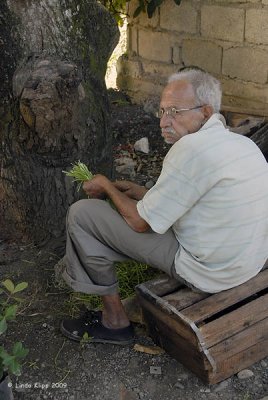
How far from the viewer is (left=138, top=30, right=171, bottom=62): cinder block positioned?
6.33m

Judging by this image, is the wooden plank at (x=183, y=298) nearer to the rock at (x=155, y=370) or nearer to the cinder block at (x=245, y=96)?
Result: the rock at (x=155, y=370)

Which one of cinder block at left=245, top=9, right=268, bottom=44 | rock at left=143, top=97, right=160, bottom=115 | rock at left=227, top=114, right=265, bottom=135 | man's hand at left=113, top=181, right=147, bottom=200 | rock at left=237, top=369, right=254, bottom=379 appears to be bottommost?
rock at left=237, top=369, right=254, bottom=379

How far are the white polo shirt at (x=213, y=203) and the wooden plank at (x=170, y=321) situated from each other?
0.23 meters

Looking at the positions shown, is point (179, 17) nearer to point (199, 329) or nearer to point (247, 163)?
point (247, 163)

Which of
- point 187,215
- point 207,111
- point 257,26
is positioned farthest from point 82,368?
point 257,26

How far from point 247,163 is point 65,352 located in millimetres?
1419

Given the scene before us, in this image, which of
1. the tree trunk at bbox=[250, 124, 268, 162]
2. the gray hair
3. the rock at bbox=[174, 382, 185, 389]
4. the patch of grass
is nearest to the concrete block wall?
the tree trunk at bbox=[250, 124, 268, 162]

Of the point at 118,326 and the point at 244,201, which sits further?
the point at 118,326

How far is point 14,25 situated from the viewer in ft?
11.8

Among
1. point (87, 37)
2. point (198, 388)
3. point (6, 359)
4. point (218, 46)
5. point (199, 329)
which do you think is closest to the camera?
point (6, 359)

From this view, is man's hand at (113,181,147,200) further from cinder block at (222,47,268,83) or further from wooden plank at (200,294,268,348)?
cinder block at (222,47,268,83)

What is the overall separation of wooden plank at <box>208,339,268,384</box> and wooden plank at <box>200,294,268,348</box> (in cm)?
14

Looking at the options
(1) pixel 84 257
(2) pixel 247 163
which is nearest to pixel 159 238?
(1) pixel 84 257

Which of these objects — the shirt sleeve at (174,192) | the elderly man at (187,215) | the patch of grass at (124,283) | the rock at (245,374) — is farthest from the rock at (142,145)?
the rock at (245,374)
